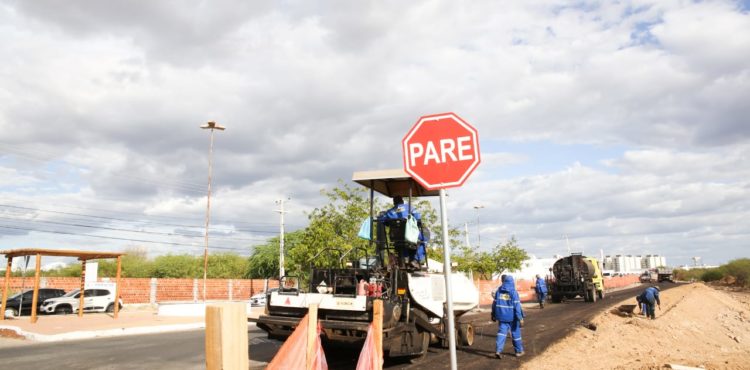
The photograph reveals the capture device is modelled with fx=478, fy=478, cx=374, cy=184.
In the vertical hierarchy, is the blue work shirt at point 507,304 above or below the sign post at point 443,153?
below

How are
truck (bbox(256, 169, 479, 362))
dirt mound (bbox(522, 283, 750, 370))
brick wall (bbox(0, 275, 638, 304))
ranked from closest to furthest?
truck (bbox(256, 169, 479, 362)) → dirt mound (bbox(522, 283, 750, 370)) → brick wall (bbox(0, 275, 638, 304))

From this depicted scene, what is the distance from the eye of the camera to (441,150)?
3895mm

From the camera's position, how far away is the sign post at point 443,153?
378 cm

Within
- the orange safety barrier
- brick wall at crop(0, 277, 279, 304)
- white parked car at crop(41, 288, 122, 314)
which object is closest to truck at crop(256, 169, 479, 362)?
the orange safety barrier

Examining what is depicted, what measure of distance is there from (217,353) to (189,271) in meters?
65.3

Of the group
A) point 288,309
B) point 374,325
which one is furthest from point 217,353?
point 288,309

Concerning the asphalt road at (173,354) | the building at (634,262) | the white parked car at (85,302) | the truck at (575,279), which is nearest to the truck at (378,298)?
the asphalt road at (173,354)

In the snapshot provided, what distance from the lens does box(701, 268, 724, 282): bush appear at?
6844 cm

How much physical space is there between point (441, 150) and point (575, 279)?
28690 millimetres

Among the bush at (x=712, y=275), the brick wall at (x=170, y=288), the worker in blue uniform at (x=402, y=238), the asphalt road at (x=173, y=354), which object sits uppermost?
the worker in blue uniform at (x=402, y=238)

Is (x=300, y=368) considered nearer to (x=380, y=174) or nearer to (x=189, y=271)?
(x=380, y=174)

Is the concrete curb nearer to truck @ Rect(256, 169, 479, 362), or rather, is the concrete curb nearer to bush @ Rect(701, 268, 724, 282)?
truck @ Rect(256, 169, 479, 362)

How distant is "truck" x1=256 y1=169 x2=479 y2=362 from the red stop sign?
4.01m

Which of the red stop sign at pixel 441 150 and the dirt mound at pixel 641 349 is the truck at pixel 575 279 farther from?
the red stop sign at pixel 441 150
